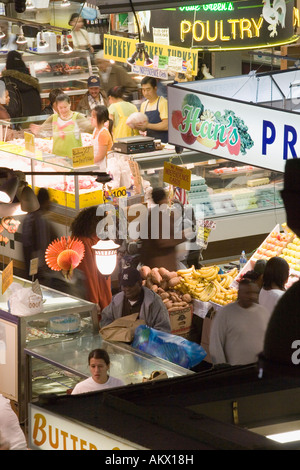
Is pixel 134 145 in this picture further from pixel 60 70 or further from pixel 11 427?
pixel 11 427

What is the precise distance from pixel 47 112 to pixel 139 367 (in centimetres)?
675

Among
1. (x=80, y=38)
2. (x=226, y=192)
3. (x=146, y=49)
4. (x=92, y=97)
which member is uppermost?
(x=80, y=38)


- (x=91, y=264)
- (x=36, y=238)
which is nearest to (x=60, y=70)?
(x=36, y=238)

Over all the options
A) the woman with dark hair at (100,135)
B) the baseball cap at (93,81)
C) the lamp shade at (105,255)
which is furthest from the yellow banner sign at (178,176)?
the baseball cap at (93,81)

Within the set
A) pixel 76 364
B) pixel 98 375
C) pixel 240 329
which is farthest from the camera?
pixel 76 364

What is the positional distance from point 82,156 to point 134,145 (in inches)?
55.7

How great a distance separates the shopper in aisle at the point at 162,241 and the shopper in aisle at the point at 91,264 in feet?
1.65

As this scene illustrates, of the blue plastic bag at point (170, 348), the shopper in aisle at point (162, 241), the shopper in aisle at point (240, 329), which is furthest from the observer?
the shopper in aisle at point (162, 241)

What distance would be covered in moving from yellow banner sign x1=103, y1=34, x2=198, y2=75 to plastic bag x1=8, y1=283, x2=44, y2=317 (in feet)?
16.8

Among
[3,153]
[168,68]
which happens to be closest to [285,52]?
[168,68]

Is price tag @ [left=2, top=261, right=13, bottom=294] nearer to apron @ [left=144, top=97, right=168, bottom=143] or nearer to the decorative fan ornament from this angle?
the decorative fan ornament

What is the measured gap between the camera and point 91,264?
850cm

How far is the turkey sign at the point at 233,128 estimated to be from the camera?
5.28m

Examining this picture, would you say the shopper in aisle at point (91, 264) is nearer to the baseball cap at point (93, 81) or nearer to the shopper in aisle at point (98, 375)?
the shopper in aisle at point (98, 375)
